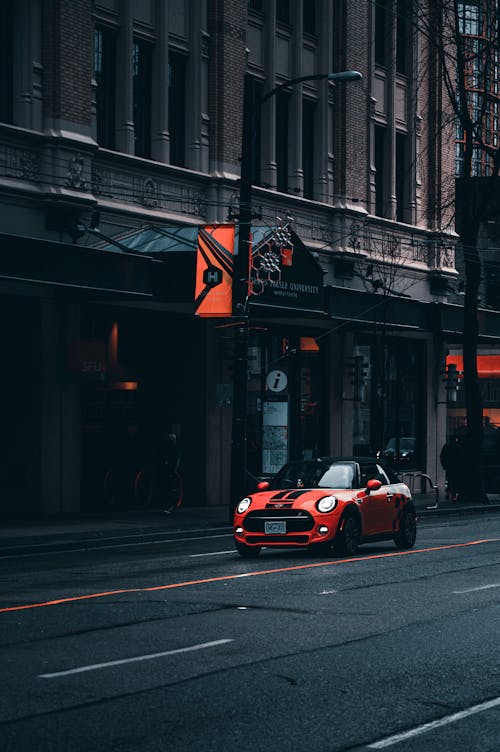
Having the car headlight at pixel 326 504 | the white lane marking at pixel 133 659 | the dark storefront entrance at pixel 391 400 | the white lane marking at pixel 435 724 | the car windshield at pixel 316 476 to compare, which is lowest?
the white lane marking at pixel 435 724

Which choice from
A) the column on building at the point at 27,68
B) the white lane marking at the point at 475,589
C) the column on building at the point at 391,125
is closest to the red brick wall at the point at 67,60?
the column on building at the point at 27,68

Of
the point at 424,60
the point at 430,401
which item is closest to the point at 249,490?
the point at 430,401

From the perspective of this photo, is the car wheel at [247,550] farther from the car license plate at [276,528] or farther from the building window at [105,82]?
the building window at [105,82]

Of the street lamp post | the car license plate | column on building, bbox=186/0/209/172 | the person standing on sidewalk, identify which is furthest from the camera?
the person standing on sidewalk

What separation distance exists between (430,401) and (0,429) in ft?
60.0

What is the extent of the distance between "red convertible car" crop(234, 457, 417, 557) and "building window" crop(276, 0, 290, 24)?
17.8 metres

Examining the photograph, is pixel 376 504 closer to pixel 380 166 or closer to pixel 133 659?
pixel 133 659

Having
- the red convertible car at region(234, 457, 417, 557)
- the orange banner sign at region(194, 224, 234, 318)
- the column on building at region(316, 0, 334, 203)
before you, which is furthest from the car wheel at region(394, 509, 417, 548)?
the column on building at region(316, 0, 334, 203)

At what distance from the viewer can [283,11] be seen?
3556 cm

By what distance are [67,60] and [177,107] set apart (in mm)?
4973

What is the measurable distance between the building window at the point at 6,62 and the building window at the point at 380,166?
15.8 metres

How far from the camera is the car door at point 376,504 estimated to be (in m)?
20.0

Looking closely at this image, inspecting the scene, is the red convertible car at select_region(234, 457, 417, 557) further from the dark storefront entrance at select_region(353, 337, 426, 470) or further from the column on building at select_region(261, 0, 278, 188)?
the dark storefront entrance at select_region(353, 337, 426, 470)

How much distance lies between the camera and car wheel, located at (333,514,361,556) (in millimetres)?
19203
